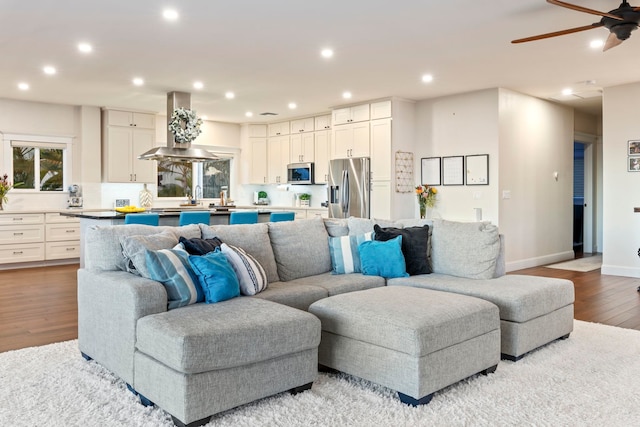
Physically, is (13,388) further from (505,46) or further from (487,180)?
(487,180)

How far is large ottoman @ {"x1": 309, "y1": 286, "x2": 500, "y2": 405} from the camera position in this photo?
102 inches

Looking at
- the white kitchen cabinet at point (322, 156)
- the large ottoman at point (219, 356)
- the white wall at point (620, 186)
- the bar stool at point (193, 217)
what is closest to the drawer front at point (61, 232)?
the bar stool at point (193, 217)

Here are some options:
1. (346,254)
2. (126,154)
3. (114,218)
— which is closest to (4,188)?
(126,154)

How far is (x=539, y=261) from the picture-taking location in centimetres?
779

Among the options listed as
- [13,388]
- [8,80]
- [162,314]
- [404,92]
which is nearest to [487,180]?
[404,92]

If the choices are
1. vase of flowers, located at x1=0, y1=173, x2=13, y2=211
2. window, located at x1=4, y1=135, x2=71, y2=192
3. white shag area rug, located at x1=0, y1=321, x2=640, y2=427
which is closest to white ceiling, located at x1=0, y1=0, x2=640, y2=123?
window, located at x1=4, y1=135, x2=71, y2=192

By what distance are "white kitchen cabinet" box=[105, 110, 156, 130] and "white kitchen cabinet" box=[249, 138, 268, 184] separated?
6.89ft

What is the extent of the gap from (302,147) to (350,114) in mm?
1521

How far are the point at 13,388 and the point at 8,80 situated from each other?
518 cm

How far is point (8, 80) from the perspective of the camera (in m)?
6.57

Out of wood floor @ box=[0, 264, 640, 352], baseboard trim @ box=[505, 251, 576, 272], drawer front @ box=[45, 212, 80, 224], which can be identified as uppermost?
drawer front @ box=[45, 212, 80, 224]

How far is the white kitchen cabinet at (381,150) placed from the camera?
7719 mm

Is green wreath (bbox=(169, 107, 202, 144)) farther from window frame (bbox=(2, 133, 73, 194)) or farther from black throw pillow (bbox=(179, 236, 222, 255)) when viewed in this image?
black throw pillow (bbox=(179, 236, 222, 255))

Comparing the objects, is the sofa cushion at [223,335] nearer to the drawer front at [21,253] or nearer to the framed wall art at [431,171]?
the framed wall art at [431,171]
